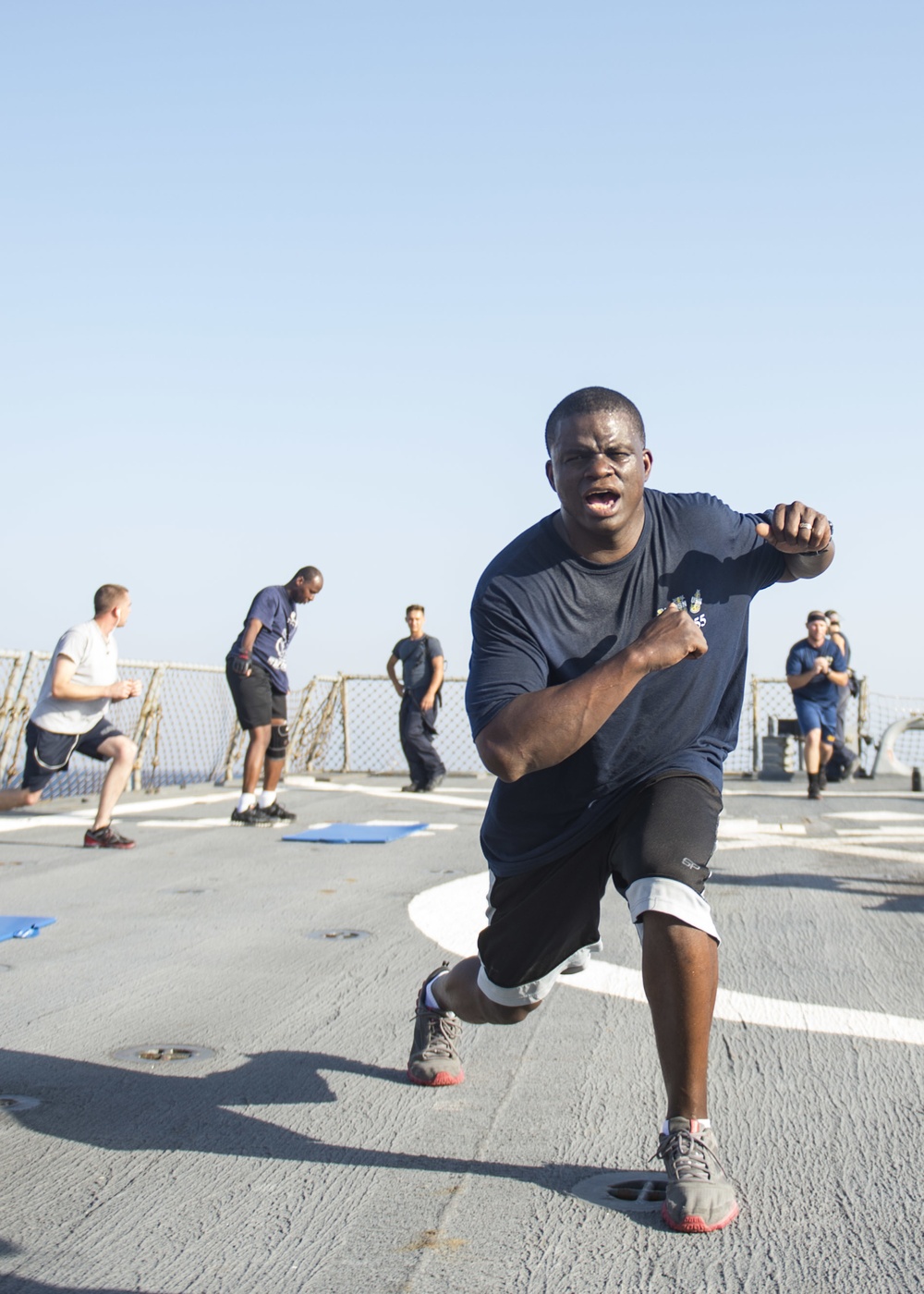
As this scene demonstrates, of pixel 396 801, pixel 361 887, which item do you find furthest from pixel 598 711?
pixel 396 801

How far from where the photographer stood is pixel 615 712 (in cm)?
289

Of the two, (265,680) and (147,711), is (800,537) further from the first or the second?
(147,711)

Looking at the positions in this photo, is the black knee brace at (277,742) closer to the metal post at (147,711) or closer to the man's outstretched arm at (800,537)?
the metal post at (147,711)

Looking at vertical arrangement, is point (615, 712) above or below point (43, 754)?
above

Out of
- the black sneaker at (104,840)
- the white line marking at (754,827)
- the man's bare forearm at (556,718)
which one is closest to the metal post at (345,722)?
the white line marking at (754,827)

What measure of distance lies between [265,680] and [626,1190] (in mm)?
7733

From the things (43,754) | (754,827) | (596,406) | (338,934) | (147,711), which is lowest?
(338,934)

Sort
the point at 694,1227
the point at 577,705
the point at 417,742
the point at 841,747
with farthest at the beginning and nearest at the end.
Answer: the point at 841,747 < the point at 417,742 < the point at 577,705 < the point at 694,1227

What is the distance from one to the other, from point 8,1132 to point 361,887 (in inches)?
154

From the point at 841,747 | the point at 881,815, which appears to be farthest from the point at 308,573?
the point at 841,747

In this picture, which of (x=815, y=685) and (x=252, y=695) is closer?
(x=252, y=695)

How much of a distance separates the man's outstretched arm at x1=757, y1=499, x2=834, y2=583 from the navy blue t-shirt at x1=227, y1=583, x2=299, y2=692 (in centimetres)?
714

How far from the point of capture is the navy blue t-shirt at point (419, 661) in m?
14.7

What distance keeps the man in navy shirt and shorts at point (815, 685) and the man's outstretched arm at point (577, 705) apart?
10786mm
